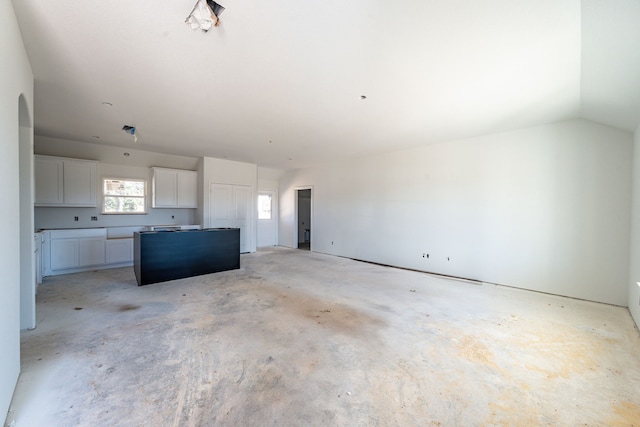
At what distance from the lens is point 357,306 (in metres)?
3.46

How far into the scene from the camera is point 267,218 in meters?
9.05

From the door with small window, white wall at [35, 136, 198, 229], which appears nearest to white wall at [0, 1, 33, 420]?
white wall at [35, 136, 198, 229]

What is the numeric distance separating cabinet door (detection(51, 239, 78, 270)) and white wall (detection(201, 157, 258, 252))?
2.46m

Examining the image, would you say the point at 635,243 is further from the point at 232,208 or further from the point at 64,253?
the point at 64,253

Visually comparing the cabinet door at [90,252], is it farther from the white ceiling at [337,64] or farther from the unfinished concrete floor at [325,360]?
the white ceiling at [337,64]

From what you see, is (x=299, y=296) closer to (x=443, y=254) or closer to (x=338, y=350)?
(x=338, y=350)

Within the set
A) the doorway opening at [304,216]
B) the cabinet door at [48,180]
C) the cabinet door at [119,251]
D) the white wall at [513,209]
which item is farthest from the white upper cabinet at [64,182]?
→ the doorway opening at [304,216]

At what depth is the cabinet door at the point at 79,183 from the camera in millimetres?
5195

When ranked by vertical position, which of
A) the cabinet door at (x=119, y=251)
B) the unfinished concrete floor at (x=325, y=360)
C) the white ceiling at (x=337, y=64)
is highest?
the white ceiling at (x=337, y=64)

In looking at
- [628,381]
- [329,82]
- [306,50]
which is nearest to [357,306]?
[628,381]

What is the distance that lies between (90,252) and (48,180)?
159cm

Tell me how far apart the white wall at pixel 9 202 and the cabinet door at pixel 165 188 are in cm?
464

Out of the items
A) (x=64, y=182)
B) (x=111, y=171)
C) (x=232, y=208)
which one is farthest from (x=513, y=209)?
(x=64, y=182)

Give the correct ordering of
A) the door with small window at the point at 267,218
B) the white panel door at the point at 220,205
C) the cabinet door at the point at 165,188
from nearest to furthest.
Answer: the cabinet door at the point at 165,188, the white panel door at the point at 220,205, the door with small window at the point at 267,218
